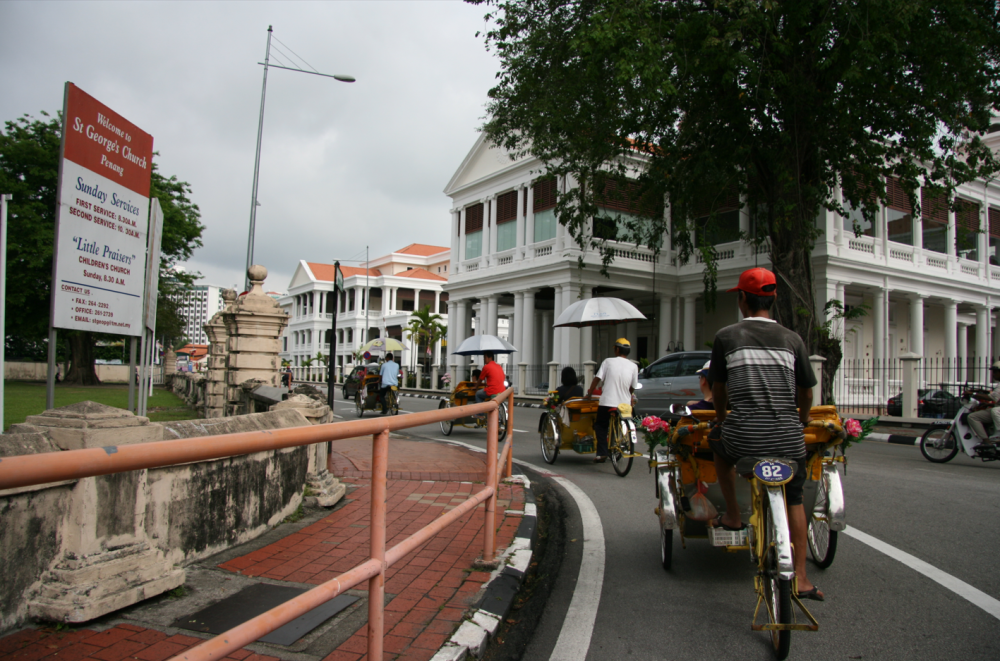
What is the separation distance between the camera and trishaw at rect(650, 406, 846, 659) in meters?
2.92

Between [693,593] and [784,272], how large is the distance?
14.2 meters

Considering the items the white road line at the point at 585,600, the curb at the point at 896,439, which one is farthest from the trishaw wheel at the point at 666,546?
the curb at the point at 896,439

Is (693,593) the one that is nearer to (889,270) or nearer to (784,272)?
(784,272)

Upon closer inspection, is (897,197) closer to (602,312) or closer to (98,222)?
(602,312)

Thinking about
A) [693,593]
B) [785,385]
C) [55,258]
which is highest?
[55,258]

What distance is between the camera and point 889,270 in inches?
999

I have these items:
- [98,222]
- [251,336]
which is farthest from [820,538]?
[251,336]

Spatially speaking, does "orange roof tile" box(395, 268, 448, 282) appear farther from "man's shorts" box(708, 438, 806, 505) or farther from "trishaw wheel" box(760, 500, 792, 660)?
"trishaw wheel" box(760, 500, 792, 660)

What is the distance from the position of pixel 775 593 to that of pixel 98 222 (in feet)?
18.3

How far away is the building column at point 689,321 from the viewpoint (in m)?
30.2

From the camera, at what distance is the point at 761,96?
14383mm

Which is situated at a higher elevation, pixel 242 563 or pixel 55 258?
pixel 55 258

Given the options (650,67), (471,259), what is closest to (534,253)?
(471,259)

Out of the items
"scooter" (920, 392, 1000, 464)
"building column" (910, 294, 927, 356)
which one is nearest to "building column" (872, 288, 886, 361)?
"building column" (910, 294, 927, 356)
